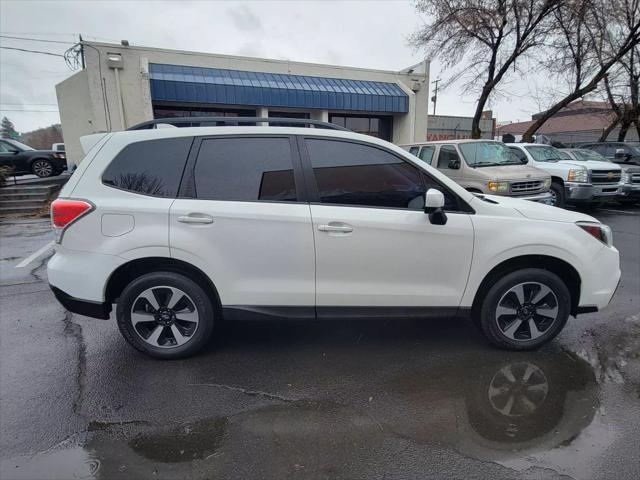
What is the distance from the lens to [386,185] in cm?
323

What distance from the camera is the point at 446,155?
9.71 meters

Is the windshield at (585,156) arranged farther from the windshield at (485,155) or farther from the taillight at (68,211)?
the taillight at (68,211)

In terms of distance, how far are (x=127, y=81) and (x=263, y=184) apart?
13.4m

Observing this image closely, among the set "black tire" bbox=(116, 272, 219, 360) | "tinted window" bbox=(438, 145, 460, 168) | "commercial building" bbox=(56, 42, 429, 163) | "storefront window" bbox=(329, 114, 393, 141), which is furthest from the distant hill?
"black tire" bbox=(116, 272, 219, 360)

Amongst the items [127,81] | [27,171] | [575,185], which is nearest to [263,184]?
[575,185]

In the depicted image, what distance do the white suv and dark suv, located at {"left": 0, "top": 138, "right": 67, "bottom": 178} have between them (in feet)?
48.2

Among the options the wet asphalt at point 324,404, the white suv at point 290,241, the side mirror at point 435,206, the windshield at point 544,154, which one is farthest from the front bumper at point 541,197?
the side mirror at point 435,206

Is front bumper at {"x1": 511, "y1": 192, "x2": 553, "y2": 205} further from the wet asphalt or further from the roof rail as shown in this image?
the roof rail

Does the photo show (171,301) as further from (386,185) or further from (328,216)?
(386,185)

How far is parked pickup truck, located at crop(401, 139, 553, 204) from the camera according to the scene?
8.50m

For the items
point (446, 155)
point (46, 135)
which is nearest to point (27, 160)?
point (446, 155)

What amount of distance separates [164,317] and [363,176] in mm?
2022

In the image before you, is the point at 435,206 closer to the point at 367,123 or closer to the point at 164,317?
the point at 164,317

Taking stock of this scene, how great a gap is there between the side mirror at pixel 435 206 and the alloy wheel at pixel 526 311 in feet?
2.93
